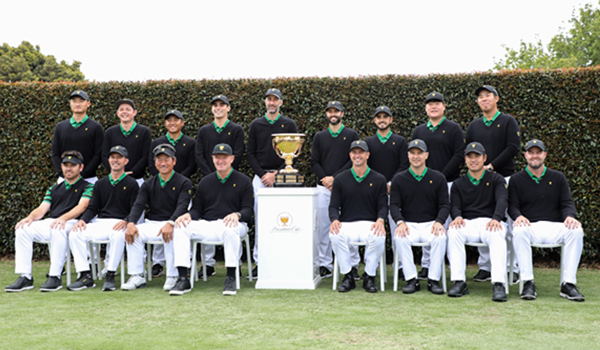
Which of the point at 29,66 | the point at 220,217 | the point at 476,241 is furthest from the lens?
the point at 29,66

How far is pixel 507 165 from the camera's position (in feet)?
20.3

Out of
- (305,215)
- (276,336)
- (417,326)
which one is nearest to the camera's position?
(276,336)

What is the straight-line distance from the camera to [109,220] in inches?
241

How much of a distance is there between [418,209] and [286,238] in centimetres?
150

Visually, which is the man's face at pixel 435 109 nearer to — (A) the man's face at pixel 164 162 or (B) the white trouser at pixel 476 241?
(B) the white trouser at pixel 476 241

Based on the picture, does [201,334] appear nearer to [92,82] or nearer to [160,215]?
[160,215]

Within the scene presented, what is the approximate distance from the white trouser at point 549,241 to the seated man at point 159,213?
138 inches

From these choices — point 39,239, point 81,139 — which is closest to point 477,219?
point 39,239

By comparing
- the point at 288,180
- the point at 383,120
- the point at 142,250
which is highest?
the point at 383,120

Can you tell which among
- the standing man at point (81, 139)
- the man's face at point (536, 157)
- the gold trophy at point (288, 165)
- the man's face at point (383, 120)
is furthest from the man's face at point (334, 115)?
the standing man at point (81, 139)

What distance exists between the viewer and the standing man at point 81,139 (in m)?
6.86

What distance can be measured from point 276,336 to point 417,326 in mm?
1124

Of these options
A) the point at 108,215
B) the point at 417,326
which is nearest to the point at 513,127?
the point at 417,326

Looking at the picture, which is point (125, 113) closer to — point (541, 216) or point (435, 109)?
point (435, 109)
